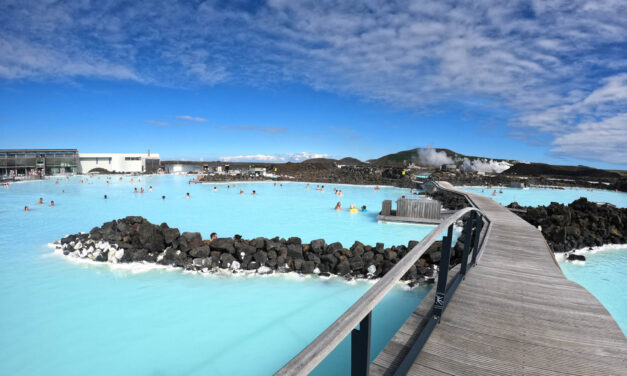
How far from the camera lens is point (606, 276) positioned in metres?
9.73

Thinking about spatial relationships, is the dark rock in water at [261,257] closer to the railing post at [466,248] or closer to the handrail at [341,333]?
the railing post at [466,248]

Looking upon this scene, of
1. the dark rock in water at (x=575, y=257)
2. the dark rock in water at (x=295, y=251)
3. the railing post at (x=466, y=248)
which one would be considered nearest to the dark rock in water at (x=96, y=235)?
the dark rock in water at (x=295, y=251)

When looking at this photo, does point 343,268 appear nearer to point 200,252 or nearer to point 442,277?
point 200,252

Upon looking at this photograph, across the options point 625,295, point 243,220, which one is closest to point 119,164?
point 243,220

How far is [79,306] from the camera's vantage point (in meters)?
7.71

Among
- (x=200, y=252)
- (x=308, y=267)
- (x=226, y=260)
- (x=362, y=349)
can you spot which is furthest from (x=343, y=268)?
(x=362, y=349)

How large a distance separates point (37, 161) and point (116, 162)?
1467 cm

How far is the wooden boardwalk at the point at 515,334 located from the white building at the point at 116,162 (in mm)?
82802

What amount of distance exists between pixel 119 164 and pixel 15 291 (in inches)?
2920

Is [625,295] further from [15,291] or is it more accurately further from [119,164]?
[119,164]

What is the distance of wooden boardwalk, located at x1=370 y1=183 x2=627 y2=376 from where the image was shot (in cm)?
263

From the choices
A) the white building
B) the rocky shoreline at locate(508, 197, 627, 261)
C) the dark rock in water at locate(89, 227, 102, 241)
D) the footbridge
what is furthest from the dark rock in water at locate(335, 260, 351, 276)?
the white building

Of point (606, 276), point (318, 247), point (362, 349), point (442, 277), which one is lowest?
point (606, 276)

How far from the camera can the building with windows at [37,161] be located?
183 feet
